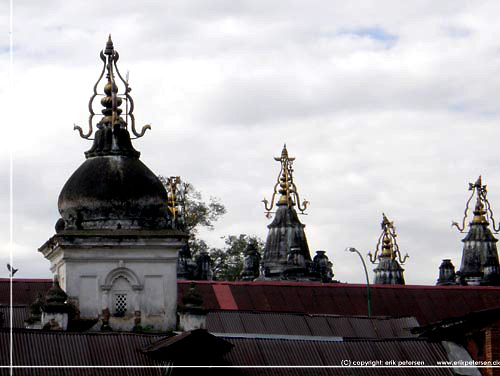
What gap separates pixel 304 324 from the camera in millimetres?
50000

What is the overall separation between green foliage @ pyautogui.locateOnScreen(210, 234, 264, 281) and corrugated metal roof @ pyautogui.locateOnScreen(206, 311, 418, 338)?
127 ft

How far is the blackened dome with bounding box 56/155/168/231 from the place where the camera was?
41219 millimetres

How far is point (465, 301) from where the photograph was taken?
63000mm

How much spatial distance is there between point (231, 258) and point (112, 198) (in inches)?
2062

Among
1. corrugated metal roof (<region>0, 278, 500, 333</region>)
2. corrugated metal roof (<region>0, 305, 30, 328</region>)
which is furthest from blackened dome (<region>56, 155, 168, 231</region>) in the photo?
corrugated metal roof (<region>0, 278, 500, 333</region>)

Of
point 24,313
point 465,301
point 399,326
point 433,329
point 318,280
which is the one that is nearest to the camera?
point 433,329

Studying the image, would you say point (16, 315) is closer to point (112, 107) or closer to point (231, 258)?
point (112, 107)

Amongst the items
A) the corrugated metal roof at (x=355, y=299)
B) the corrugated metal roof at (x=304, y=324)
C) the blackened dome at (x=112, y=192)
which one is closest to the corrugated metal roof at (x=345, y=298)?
the corrugated metal roof at (x=355, y=299)

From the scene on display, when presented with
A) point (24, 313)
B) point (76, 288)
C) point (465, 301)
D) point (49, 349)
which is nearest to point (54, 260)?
point (76, 288)

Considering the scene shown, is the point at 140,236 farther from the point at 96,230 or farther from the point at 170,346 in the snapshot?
the point at 170,346

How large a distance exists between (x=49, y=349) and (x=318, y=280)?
130ft

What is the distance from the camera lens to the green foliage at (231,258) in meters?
90.9

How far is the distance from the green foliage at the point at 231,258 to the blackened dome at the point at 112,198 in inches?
1885

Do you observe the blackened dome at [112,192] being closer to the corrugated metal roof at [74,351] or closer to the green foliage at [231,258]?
the corrugated metal roof at [74,351]
